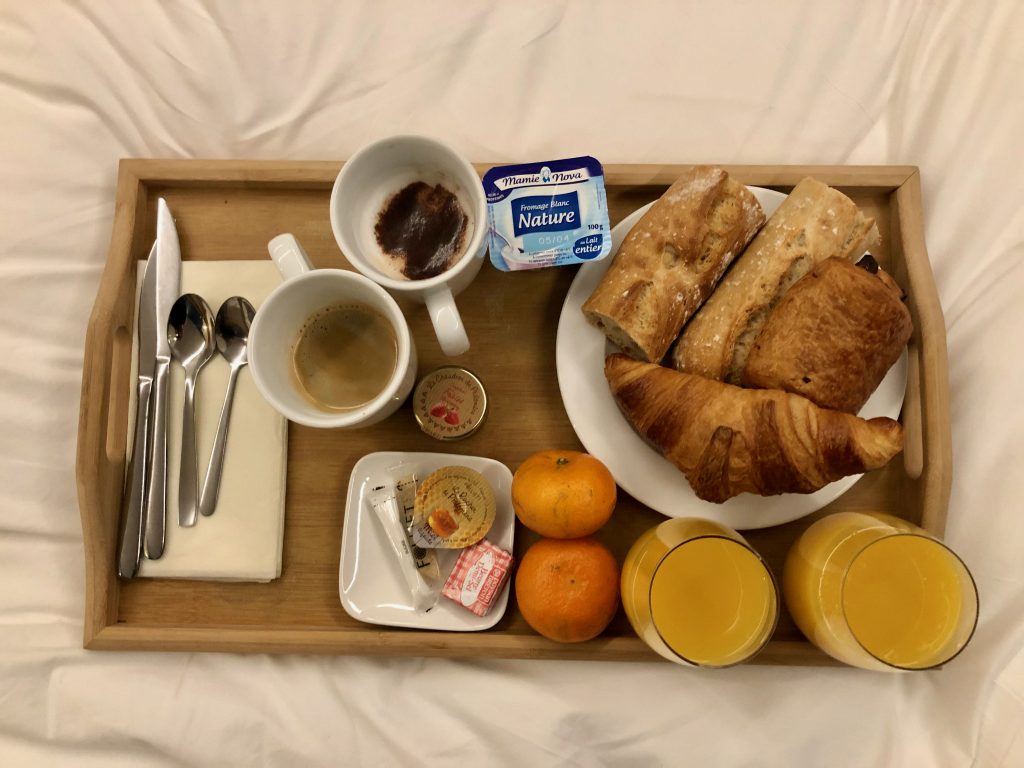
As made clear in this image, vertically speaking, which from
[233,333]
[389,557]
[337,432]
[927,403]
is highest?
[927,403]

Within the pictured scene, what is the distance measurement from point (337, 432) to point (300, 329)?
18 centimetres

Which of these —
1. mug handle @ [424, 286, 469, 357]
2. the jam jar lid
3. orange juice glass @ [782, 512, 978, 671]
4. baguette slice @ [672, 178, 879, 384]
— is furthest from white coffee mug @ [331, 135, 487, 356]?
orange juice glass @ [782, 512, 978, 671]

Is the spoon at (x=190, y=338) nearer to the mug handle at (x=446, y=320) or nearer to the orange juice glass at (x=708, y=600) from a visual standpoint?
the mug handle at (x=446, y=320)

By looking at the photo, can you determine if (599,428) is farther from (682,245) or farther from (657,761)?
(657,761)

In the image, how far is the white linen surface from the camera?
97 cm

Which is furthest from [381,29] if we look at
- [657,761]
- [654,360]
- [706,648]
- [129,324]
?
[657,761]

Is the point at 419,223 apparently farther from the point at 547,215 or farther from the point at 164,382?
the point at 164,382

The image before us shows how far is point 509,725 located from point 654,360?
57cm

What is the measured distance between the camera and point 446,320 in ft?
2.67

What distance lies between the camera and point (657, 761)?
3.21 ft

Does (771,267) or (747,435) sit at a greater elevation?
(771,267)

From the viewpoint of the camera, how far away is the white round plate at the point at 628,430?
904 millimetres

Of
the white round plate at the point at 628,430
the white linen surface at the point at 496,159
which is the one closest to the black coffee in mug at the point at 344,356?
the white round plate at the point at 628,430

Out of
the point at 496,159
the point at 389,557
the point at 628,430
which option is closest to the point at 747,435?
the point at 628,430
